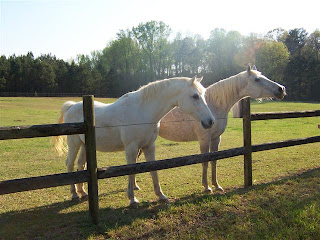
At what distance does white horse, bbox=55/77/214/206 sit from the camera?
4.54m

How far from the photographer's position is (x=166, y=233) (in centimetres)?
358

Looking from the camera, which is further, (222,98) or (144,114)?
(222,98)

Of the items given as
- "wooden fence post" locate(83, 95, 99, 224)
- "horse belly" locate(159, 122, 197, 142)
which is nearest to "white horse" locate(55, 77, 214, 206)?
"wooden fence post" locate(83, 95, 99, 224)

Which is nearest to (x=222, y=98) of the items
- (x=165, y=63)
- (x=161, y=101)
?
(x=161, y=101)

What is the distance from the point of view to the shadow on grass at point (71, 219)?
3.65 meters

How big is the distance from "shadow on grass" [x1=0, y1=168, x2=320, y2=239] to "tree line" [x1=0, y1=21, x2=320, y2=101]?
1906 inches

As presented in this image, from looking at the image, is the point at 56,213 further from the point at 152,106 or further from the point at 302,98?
the point at 302,98

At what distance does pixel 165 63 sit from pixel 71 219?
2435 inches

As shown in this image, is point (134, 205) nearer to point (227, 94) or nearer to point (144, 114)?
point (144, 114)

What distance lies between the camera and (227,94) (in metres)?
6.02

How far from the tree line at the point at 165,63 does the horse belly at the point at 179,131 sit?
47.0 m

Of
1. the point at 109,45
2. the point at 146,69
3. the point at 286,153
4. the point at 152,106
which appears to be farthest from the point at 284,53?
the point at 152,106

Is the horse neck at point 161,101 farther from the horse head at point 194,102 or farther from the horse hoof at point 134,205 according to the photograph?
the horse hoof at point 134,205

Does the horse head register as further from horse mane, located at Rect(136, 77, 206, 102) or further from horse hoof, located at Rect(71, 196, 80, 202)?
horse hoof, located at Rect(71, 196, 80, 202)
